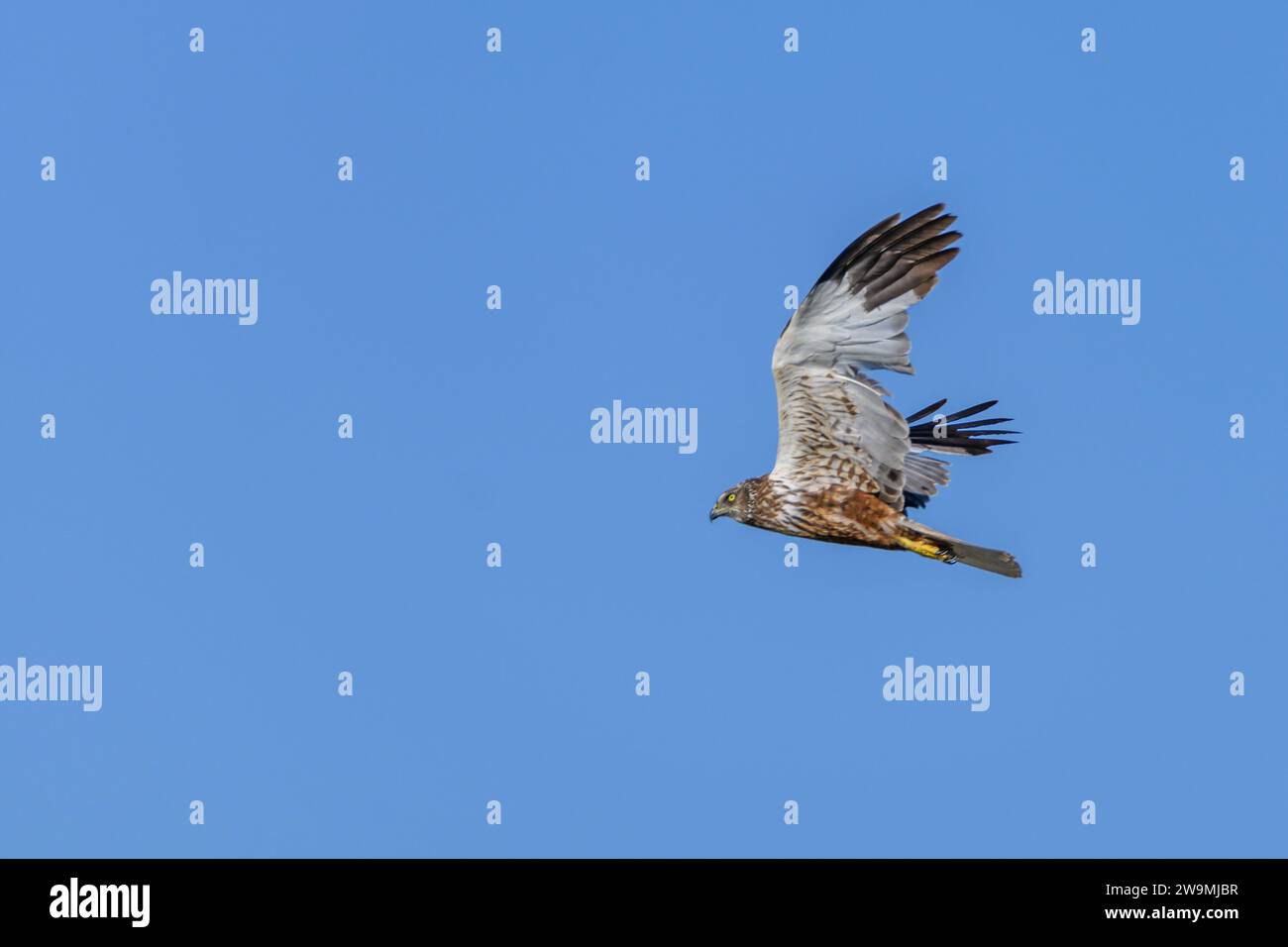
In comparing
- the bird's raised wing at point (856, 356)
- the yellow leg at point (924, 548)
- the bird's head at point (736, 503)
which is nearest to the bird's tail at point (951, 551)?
the yellow leg at point (924, 548)

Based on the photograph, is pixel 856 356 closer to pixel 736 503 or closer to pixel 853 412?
pixel 853 412

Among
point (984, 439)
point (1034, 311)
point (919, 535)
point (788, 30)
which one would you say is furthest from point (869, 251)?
point (1034, 311)

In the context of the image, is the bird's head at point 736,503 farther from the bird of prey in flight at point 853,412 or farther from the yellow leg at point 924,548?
the yellow leg at point 924,548

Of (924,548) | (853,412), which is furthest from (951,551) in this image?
(853,412)

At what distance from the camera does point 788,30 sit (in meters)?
23.6

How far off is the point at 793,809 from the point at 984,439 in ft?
18.2

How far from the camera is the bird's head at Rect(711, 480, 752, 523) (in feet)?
63.3

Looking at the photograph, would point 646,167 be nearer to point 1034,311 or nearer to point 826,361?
point 1034,311

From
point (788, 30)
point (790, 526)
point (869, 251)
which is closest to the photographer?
point (869, 251)

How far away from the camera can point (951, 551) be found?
61.1ft

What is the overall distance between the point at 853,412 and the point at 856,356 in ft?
1.98

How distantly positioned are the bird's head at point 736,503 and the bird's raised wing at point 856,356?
549 mm

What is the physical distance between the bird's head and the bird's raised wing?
0.55 m

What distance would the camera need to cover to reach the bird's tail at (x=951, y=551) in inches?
719
